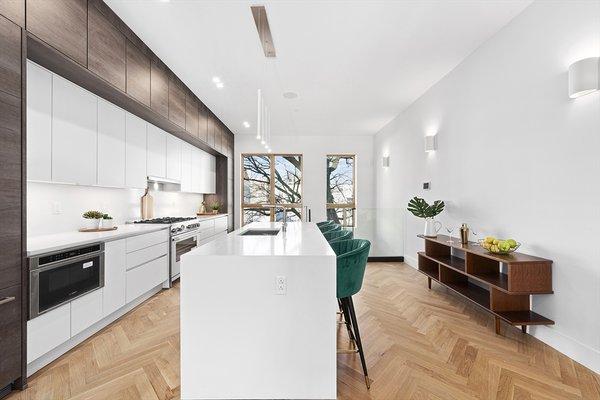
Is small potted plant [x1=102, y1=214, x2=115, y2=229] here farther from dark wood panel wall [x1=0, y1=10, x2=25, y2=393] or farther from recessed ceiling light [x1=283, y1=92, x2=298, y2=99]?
recessed ceiling light [x1=283, y1=92, x2=298, y2=99]

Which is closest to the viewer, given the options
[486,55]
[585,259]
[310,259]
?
[310,259]

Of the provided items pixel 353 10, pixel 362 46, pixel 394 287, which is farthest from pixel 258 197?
pixel 353 10

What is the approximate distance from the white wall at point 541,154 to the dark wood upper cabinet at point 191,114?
145 inches

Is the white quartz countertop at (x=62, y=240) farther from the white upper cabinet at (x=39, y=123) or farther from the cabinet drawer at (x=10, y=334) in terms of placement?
the white upper cabinet at (x=39, y=123)

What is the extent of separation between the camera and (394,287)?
3.95m

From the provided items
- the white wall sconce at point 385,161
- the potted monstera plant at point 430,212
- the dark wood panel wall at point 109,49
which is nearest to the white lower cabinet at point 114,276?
the dark wood panel wall at point 109,49

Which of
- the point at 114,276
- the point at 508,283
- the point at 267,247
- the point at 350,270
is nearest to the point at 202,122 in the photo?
the point at 114,276

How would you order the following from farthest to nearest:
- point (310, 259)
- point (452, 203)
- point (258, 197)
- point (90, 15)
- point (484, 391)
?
1. point (258, 197)
2. point (452, 203)
3. point (90, 15)
4. point (484, 391)
5. point (310, 259)

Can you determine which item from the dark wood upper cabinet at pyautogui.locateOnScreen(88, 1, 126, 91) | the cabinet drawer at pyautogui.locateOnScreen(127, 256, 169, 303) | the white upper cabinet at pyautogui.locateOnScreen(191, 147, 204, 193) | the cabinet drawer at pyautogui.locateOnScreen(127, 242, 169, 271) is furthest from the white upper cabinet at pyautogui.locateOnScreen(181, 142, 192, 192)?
the dark wood upper cabinet at pyautogui.locateOnScreen(88, 1, 126, 91)

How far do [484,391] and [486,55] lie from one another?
10.2ft

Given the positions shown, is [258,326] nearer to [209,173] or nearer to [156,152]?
[156,152]

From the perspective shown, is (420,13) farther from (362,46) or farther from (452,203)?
(452,203)

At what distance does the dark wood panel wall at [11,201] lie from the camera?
174cm

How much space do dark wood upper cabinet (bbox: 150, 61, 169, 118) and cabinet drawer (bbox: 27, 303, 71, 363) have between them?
7.41 ft
